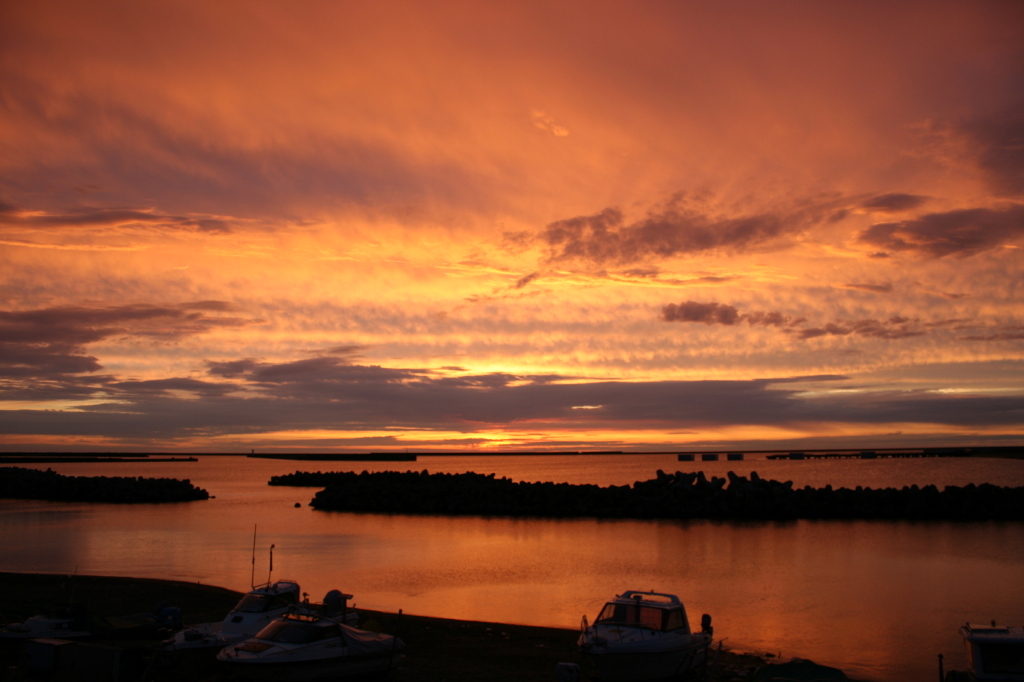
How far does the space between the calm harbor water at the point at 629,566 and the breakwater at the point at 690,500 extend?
7.90 feet

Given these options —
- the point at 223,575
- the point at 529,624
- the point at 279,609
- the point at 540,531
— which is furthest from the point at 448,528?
the point at 279,609

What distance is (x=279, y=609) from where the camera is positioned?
1529 cm

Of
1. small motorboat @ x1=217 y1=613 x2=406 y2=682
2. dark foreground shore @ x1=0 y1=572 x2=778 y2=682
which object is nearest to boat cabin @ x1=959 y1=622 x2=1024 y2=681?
dark foreground shore @ x1=0 y1=572 x2=778 y2=682

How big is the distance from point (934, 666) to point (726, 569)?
43.5 feet

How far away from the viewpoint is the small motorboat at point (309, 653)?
1241 centimetres

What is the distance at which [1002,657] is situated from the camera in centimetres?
1204

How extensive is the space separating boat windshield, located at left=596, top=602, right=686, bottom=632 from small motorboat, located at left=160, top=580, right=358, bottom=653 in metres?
5.51

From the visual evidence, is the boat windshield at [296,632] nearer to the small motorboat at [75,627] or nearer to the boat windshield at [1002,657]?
the small motorboat at [75,627]

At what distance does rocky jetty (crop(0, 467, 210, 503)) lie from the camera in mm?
63656

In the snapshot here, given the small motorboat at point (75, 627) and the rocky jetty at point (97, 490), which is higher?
the small motorboat at point (75, 627)

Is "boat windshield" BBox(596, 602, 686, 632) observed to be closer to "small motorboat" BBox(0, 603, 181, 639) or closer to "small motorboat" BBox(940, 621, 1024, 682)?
"small motorboat" BBox(940, 621, 1024, 682)

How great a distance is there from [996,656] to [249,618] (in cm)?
1292

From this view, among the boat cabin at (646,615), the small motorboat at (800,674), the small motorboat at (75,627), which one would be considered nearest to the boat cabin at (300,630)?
the small motorboat at (75,627)

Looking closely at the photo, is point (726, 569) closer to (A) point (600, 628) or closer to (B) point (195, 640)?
(A) point (600, 628)
